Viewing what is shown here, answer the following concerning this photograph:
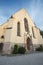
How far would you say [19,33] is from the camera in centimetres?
3100

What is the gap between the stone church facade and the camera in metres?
27.6

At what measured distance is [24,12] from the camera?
1332 inches

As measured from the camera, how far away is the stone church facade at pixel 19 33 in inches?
1087

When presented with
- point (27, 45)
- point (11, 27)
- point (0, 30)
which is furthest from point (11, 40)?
point (27, 45)

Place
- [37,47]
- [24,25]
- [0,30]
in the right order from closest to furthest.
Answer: [0,30], [24,25], [37,47]

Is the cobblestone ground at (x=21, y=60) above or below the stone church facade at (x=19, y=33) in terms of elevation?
below

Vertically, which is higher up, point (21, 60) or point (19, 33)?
point (19, 33)

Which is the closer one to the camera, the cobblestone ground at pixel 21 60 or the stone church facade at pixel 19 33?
the cobblestone ground at pixel 21 60

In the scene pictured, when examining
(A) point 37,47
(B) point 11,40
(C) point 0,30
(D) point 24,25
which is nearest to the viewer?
(B) point 11,40

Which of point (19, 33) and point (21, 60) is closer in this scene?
point (21, 60)

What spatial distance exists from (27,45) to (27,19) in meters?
5.29

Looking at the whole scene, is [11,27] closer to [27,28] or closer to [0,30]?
[0,30]

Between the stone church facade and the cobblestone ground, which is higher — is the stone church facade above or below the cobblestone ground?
above

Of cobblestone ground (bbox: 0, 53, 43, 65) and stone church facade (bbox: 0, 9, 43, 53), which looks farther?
stone church facade (bbox: 0, 9, 43, 53)
